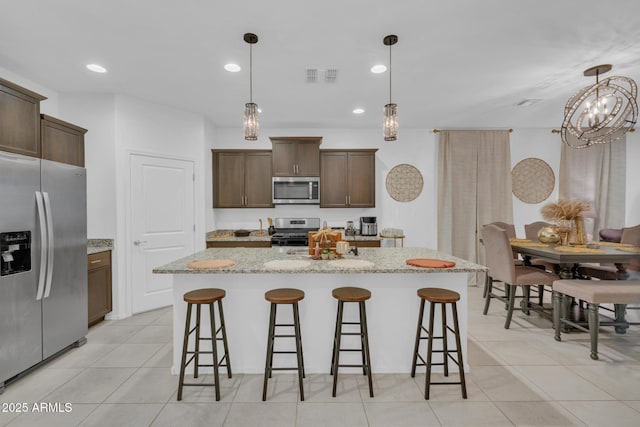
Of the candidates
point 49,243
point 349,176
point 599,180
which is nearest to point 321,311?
point 49,243

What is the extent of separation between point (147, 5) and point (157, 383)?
2.70m

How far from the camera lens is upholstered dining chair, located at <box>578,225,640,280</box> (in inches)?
134

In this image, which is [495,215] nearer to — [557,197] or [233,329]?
[557,197]

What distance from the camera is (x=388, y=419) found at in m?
1.80

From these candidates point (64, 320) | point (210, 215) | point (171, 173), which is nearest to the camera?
point (64, 320)

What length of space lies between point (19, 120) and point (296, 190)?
3052 millimetres

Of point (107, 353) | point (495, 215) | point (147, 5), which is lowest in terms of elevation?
point (107, 353)

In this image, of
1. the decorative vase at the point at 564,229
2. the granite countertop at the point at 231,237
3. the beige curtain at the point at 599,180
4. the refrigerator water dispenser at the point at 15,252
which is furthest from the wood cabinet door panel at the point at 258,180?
the beige curtain at the point at 599,180

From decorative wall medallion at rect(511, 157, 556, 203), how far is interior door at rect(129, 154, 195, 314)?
535cm

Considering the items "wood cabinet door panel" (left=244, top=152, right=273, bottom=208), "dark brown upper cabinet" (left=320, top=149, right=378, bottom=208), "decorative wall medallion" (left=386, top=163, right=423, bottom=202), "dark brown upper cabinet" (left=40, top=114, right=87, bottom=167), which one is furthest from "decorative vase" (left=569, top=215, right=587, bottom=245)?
"dark brown upper cabinet" (left=40, top=114, right=87, bottom=167)

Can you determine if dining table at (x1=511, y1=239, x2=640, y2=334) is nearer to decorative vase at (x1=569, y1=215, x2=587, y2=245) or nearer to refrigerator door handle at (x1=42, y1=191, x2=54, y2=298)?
decorative vase at (x1=569, y1=215, x2=587, y2=245)

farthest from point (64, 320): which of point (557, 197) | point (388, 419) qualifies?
point (557, 197)

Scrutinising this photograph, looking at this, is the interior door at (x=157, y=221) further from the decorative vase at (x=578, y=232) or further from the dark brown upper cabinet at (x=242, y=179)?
the decorative vase at (x=578, y=232)

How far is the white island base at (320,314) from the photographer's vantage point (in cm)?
230
